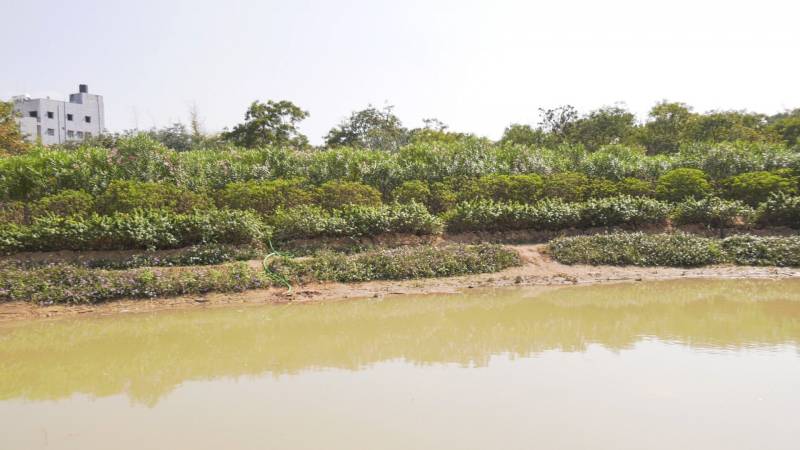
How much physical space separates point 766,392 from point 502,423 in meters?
2.66

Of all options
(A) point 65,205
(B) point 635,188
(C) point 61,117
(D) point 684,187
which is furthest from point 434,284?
(C) point 61,117

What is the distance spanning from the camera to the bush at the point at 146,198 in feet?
36.5

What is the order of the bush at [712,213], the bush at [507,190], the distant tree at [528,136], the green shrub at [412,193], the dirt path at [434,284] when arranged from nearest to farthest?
the dirt path at [434,284] < the bush at [712,213] < the green shrub at [412,193] < the bush at [507,190] < the distant tree at [528,136]

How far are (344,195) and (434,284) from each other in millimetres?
3299

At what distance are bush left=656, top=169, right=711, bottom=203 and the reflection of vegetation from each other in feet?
13.8

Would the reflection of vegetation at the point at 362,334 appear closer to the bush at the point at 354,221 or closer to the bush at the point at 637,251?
the bush at the point at 637,251

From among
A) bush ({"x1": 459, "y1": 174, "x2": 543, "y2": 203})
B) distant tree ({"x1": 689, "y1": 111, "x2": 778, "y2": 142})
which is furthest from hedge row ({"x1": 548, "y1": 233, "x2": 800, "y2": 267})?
distant tree ({"x1": 689, "y1": 111, "x2": 778, "y2": 142})

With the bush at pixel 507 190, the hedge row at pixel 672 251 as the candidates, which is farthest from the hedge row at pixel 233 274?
the bush at pixel 507 190

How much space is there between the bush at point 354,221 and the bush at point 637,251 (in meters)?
2.75

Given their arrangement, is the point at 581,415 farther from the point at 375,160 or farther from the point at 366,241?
the point at 375,160

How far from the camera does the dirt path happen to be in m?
9.01

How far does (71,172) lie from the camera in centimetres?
1214

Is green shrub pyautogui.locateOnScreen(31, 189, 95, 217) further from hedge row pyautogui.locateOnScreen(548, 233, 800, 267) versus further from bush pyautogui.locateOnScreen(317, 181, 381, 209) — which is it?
hedge row pyautogui.locateOnScreen(548, 233, 800, 267)

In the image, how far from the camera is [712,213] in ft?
44.0
